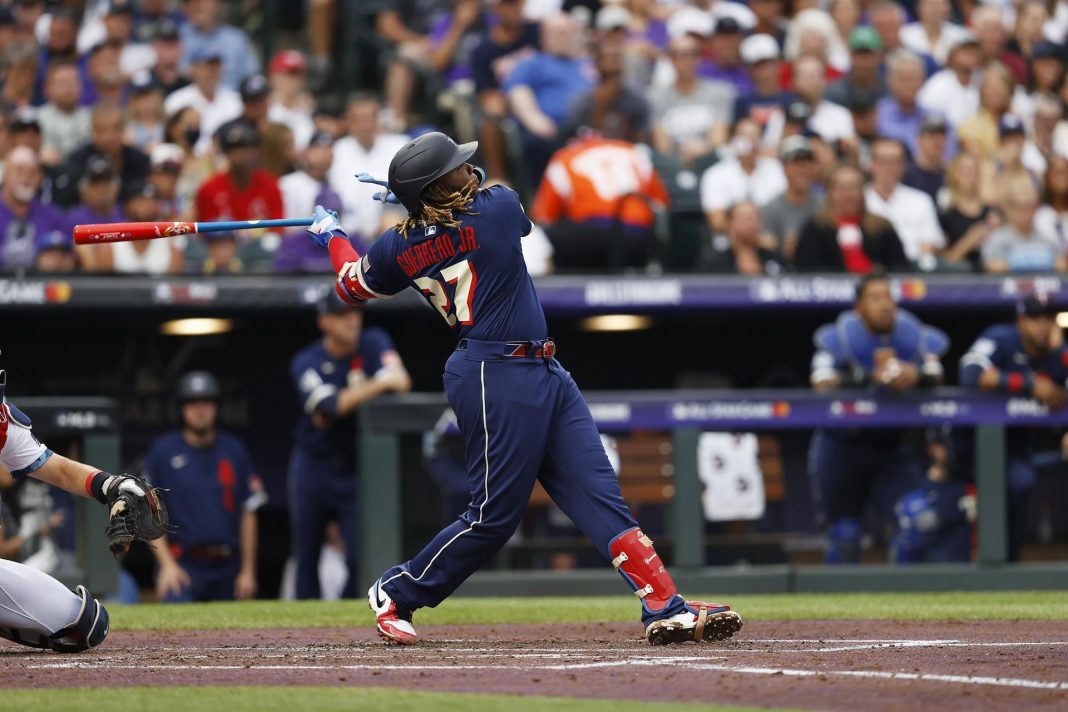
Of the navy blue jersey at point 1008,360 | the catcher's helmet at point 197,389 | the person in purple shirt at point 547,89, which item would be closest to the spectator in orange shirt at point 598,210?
the person in purple shirt at point 547,89

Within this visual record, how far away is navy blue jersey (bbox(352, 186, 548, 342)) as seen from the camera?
5875 mm

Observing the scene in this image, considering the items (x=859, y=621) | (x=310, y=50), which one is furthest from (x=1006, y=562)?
(x=310, y=50)

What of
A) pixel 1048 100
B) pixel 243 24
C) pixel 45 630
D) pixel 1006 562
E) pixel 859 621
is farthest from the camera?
pixel 243 24

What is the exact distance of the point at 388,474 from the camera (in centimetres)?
955

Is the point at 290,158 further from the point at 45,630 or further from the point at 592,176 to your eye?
the point at 45,630

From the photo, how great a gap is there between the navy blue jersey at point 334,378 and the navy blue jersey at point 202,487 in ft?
1.65

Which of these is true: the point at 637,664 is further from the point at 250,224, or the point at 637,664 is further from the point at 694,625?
the point at 250,224

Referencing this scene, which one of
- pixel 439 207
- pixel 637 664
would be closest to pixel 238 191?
pixel 439 207

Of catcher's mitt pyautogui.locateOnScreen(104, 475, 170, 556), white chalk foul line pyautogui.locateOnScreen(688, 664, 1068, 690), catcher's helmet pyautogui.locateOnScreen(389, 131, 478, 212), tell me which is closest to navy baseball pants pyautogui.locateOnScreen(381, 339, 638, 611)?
catcher's helmet pyautogui.locateOnScreen(389, 131, 478, 212)

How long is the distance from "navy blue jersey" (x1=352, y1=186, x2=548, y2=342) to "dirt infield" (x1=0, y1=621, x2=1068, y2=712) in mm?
1102

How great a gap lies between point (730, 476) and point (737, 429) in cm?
27

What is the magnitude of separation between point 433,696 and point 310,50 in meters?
10.1

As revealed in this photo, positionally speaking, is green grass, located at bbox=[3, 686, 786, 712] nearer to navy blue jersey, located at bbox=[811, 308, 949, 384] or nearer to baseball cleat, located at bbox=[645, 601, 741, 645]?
baseball cleat, located at bbox=[645, 601, 741, 645]

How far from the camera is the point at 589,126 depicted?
1173cm
